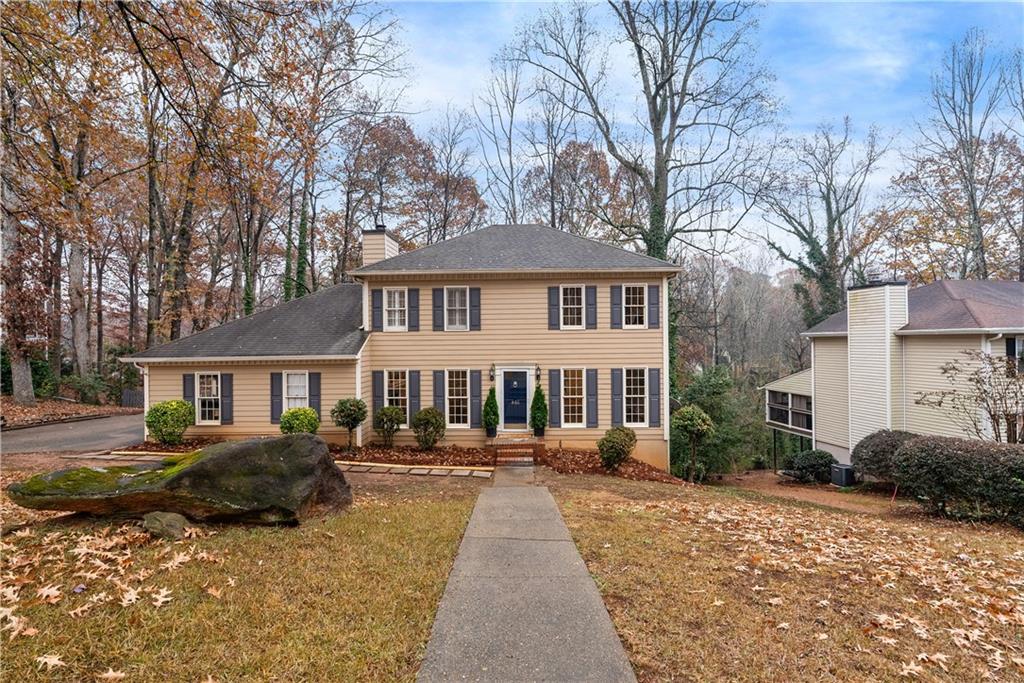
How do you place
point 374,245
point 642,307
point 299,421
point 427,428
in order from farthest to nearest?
1. point 374,245
2. point 642,307
3. point 427,428
4. point 299,421

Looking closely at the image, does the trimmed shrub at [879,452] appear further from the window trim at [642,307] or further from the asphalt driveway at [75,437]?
the asphalt driveway at [75,437]

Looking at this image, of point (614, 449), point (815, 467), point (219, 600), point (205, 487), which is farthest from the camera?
point (815, 467)

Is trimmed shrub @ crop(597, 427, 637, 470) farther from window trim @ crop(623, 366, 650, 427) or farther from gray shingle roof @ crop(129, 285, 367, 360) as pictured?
gray shingle roof @ crop(129, 285, 367, 360)

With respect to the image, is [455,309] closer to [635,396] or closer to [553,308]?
[553,308]

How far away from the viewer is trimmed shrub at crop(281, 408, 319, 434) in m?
12.7

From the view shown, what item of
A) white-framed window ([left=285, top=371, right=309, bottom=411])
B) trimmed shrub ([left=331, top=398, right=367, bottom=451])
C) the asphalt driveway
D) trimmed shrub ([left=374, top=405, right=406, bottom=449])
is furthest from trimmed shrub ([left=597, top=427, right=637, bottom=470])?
the asphalt driveway

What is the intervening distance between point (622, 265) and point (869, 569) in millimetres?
9534

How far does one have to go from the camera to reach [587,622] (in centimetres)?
404

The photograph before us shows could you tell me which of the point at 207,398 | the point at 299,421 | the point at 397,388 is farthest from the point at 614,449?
the point at 207,398

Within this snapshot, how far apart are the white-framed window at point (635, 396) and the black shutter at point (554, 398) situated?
185 centimetres

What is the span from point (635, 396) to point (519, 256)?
17.3 ft

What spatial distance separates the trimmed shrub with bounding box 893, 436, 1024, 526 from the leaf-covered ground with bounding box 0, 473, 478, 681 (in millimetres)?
9406

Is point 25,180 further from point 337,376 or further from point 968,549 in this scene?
point 968,549

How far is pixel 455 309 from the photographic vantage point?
1419 cm
